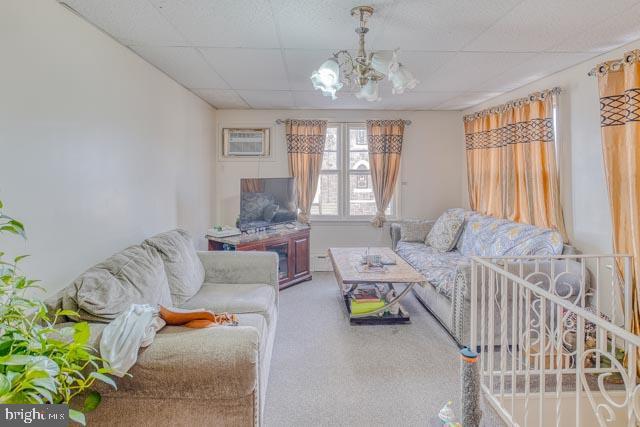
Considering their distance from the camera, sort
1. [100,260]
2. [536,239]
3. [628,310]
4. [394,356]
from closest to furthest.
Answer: [628,310] < [100,260] < [394,356] < [536,239]

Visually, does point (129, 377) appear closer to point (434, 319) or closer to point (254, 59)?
point (254, 59)

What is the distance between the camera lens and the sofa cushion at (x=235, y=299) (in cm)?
250

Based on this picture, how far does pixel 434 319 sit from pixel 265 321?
6.05 feet

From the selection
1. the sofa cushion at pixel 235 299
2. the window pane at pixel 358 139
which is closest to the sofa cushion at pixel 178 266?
the sofa cushion at pixel 235 299

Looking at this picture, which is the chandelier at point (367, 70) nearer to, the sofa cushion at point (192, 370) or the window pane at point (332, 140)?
the sofa cushion at point (192, 370)

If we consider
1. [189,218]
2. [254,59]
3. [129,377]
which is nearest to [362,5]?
[254,59]

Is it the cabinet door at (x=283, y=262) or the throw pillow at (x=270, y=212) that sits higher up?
the throw pillow at (x=270, y=212)

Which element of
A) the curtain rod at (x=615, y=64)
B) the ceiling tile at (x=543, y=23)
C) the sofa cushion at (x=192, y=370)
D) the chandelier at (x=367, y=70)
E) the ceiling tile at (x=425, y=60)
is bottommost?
the sofa cushion at (x=192, y=370)

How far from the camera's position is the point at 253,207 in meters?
4.36

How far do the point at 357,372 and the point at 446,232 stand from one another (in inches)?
97.1

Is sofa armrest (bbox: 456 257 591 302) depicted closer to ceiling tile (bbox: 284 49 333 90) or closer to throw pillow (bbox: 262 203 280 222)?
ceiling tile (bbox: 284 49 333 90)

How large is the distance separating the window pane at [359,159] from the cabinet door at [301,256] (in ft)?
4.31

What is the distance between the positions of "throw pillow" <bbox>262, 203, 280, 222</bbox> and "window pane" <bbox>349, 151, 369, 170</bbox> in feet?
4.48

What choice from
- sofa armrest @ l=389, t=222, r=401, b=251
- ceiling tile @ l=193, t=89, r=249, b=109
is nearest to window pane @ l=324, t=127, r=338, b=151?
ceiling tile @ l=193, t=89, r=249, b=109
